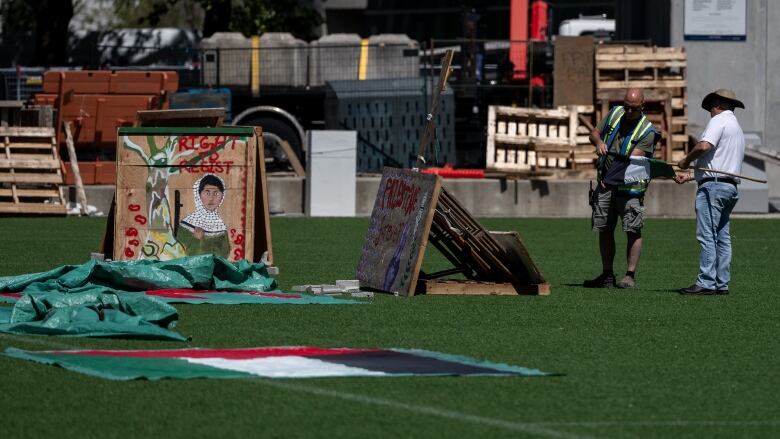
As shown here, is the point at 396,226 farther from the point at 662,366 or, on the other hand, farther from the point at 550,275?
the point at 662,366

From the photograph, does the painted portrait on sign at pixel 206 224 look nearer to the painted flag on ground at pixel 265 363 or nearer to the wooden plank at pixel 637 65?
the painted flag on ground at pixel 265 363

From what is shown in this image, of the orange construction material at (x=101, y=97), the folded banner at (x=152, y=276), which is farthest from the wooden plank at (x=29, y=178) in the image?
the folded banner at (x=152, y=276)

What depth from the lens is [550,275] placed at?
16.1 metres

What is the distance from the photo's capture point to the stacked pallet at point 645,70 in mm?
27578

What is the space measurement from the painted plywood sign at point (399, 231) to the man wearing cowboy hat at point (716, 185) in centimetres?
234

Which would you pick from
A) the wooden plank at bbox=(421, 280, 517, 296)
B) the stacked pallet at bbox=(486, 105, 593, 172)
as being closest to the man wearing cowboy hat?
the wooden plank at bbox=(421, 280, 517, 296)

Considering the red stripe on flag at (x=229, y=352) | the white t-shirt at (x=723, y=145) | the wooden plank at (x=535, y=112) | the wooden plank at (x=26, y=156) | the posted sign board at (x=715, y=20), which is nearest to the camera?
the red stripe on flag at (x=229, y=352)

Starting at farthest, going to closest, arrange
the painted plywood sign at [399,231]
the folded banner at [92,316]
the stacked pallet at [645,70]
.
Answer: the stacked pallet at [645,70], the painted plywood sign at [399,231], the folded banner at [92,316]

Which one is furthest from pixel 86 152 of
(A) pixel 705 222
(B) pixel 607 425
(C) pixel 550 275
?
(B) pixel 607 425

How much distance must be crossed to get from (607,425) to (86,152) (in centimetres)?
2163

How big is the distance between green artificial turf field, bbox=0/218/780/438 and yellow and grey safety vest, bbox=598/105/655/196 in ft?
3.16

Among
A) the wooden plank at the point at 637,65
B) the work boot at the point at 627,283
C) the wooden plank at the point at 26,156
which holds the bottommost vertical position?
the work boot at the point at 627,283

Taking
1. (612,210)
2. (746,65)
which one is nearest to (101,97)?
(746,65)

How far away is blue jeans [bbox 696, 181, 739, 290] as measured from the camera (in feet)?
45.9
